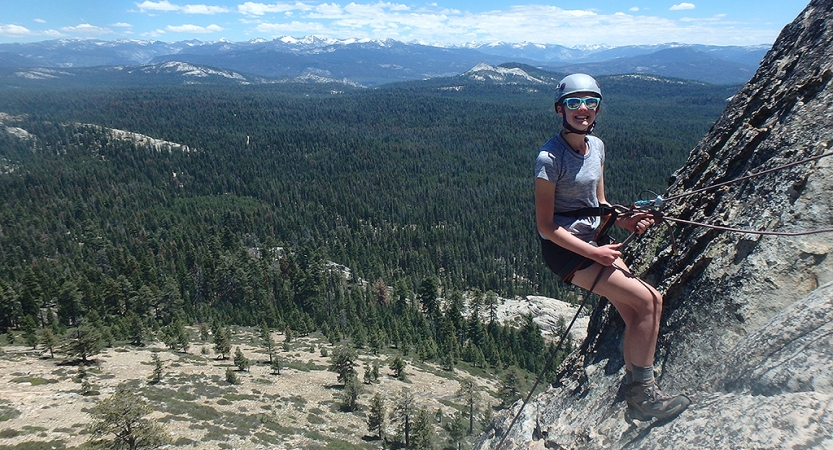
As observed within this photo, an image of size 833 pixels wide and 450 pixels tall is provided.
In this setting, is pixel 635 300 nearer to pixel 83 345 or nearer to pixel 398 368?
pixel 398 368

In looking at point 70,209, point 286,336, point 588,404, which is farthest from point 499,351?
point 70,209

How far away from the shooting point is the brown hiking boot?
6562 millimetres

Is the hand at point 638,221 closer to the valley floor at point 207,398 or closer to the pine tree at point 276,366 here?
the valley floor at point 207,398

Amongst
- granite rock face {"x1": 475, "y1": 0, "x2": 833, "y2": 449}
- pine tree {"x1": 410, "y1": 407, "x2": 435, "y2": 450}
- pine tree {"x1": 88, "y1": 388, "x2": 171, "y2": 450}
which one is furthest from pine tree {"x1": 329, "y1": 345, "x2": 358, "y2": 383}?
granite rock face {"x1": 475, "y1": 0, "x2": 833, "y2": 449}

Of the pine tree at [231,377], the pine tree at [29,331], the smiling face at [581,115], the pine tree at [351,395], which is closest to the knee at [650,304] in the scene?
the smiling face at [581,115]

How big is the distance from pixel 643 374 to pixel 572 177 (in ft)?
11.0

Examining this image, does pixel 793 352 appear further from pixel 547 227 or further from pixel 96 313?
pixel 96 313

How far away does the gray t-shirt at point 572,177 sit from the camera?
661 centimetres

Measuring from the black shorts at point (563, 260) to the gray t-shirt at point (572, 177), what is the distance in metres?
0.38

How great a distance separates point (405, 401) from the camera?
43469 mm

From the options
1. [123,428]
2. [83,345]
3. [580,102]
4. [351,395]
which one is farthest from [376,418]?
[580,102]

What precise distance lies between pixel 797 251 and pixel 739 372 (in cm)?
233

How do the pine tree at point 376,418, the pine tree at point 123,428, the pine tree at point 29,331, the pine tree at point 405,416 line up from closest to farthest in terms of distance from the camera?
1. the pine tree at point 123,428
2. the pine tree at point 376,418
3. the pine tree at point 405,416
4. the pine tree at point 29,331

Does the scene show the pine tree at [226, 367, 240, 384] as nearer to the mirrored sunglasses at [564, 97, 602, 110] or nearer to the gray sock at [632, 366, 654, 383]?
the gray sock at [632, 366, 654, 383]
